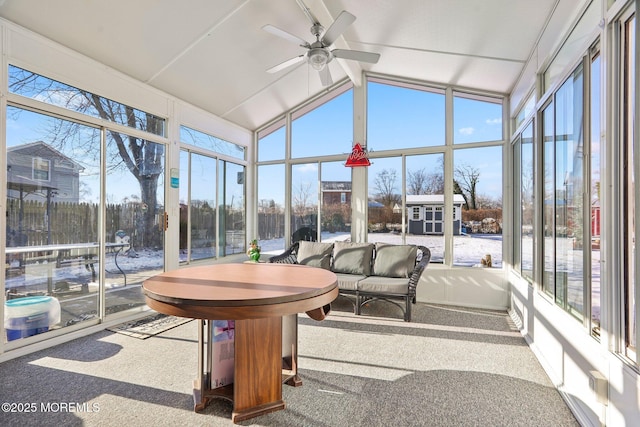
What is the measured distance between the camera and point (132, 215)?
13.3 feet

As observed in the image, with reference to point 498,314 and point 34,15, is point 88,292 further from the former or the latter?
point 498,314

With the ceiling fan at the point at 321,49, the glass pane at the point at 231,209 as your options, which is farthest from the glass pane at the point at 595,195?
the glass pane at the point at 231,209

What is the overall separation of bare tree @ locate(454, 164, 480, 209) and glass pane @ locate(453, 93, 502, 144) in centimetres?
43

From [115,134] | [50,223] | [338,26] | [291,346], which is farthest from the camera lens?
[115,134]

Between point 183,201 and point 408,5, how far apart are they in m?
→ 3.85

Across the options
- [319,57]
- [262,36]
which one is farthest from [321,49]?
[262,36]

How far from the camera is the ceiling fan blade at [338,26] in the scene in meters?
2.59

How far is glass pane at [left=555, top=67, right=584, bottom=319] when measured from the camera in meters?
2.15

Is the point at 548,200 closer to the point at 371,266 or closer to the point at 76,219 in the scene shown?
the point at 371,266

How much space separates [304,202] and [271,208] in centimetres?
71

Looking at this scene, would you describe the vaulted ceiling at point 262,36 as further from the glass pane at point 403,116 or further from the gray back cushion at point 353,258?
the gray back cushion at point 353,258

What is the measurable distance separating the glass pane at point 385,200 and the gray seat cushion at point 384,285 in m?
1.17

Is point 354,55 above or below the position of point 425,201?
above

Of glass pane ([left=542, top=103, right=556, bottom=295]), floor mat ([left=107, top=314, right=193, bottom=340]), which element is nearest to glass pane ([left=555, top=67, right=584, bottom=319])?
glass pane ([left=542, top=103, right=556, bottom=295])
